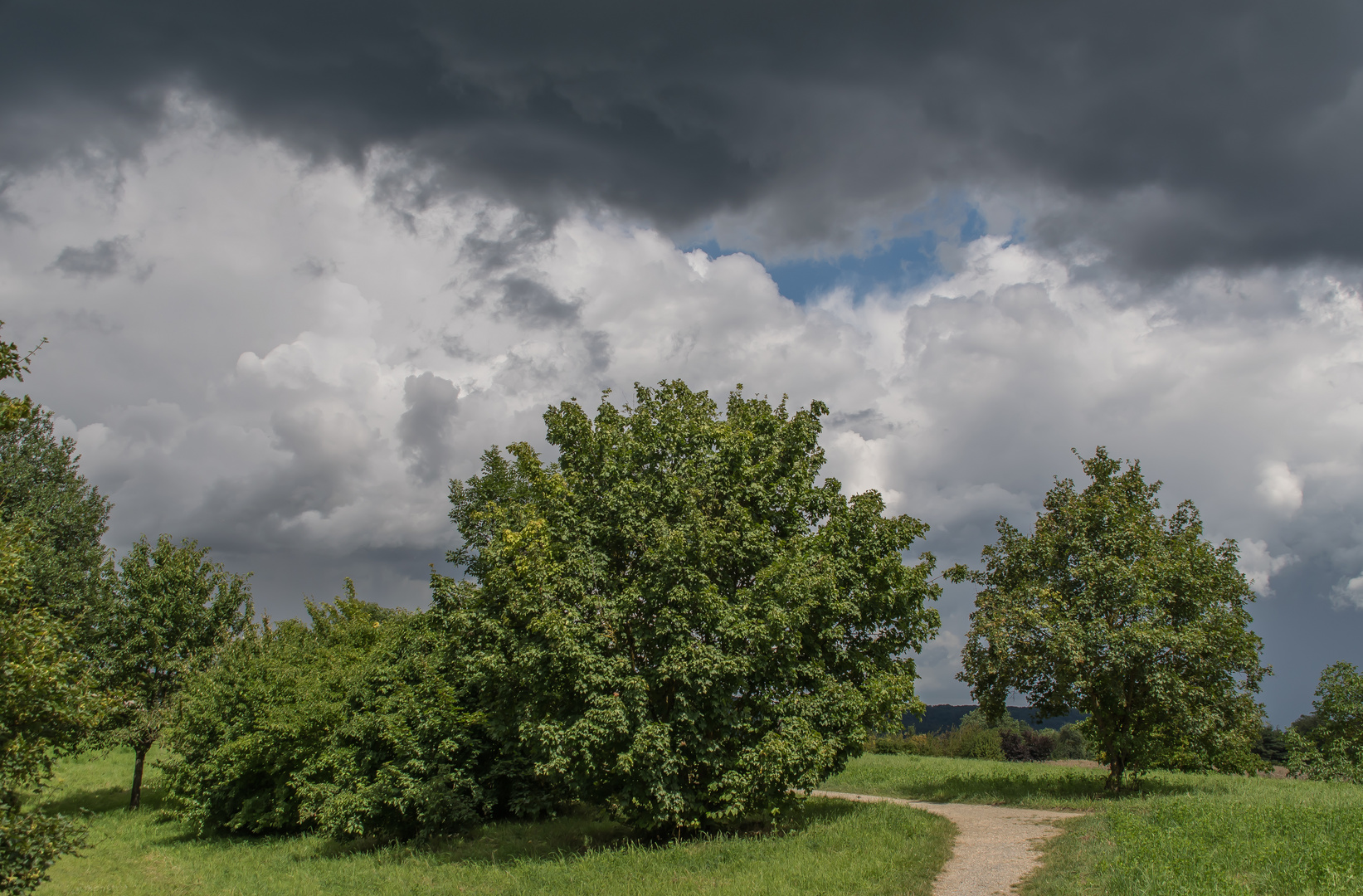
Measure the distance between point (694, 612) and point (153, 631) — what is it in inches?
1287

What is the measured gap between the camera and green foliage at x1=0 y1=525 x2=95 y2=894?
11258 mm

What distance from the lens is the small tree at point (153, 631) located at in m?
34.3

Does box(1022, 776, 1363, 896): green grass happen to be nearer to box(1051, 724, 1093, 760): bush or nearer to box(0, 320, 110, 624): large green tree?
box(0, 320, 110, 624): large green tree

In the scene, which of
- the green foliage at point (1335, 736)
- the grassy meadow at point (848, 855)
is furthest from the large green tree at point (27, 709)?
the green foliage at point (1335, 736)

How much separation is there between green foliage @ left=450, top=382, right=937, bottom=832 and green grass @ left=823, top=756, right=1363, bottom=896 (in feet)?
16.4

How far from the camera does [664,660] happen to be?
1541cm

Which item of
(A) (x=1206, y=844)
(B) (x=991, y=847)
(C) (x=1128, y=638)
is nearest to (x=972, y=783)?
(C) (x=1128, y=638)

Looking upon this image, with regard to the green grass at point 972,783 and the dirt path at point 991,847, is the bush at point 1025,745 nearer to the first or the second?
the green grass at point 972,783

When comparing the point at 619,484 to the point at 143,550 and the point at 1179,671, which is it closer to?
the point at 1179,671

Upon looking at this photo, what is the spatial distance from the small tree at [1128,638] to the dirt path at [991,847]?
3450 millimetres

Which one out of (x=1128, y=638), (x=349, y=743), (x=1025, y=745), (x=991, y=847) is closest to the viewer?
(x=991, y=847)

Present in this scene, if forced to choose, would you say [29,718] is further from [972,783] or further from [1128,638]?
[972,783]

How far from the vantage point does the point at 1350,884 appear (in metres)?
9.85

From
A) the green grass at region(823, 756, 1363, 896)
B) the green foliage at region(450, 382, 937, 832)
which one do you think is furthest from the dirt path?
the green foliage at region(450, 382, 937, 832)
